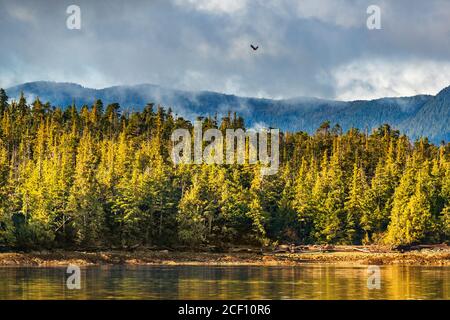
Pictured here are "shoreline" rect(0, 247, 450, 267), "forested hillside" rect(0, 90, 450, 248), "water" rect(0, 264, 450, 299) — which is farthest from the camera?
"forested hillside" rect(0, 90, 450, 248)

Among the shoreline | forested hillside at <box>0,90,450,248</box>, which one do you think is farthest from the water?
forested hillside at <box>0,90,450,248</box>

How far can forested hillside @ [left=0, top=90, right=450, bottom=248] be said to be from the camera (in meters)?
99.8

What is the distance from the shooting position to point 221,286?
176ft

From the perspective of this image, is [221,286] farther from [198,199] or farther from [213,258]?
[198,199]

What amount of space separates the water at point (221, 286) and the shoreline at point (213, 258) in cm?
1884

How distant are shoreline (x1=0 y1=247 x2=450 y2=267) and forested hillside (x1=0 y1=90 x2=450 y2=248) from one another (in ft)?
19.5

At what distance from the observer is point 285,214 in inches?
4697

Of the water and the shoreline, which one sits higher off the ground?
the water

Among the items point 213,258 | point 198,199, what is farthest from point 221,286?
point 198,199

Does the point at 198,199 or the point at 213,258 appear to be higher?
the point at 198,199

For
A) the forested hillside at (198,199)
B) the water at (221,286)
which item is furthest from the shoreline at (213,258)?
the water at (221,286)

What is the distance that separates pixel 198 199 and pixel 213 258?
14.5m

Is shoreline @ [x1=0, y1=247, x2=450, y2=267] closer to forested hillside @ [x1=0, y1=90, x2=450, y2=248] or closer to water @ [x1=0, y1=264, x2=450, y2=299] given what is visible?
forested hillside @ [x1=0, y1=90, x2=450, y2=248]

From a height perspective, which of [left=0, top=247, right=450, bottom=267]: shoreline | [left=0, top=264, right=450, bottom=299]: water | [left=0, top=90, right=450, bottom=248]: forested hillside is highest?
[left=0, top=90, right=450, bottom=248]: forested hillside
